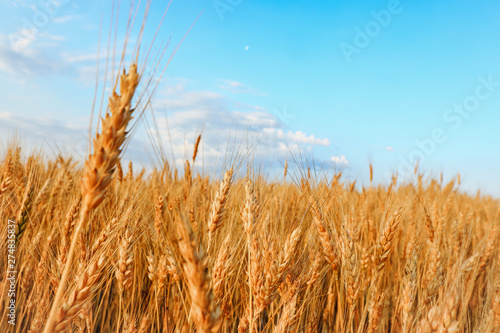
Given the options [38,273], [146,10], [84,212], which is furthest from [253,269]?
[38,273]

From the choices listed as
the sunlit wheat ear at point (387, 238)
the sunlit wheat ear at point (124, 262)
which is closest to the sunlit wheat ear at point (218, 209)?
the sunlit wheat ear at point (124, 262)

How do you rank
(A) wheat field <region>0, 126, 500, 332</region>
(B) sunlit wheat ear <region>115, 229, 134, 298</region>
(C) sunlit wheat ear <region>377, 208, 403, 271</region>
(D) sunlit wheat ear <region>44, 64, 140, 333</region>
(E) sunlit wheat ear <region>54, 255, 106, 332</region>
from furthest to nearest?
(C) sunlit wheat ear <region>377, 208, 403, 271</region>
(B) sunlit wheat ear <region>115, 229, 134, 298</region>
(A) wheat field <region>0, 126, 500, 332</region>
(E) sunlit wheat ear <region>54, 255, 106, 332</region>
(D) sunlit wheat ear <region>44, 64, 140, 333</region>

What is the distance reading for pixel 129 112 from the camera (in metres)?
0.91

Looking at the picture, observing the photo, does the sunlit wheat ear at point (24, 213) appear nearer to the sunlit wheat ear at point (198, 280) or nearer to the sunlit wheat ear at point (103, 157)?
the sunlit wheat ear at point (103, 157)

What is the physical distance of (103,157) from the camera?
87cm

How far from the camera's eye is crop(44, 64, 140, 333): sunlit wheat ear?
2.85 ft

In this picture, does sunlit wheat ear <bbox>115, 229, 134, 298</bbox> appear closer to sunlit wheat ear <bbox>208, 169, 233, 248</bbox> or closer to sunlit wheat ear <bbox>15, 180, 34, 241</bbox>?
sunlit wheat ear <bbox>208, 169, 233, 248</bbox>

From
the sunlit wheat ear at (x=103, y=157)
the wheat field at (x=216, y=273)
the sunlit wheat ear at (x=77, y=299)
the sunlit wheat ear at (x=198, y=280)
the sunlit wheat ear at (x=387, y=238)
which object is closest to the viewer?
the sunlit wheat ear at (x=198, y=280)

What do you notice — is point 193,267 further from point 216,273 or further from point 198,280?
point 216,273

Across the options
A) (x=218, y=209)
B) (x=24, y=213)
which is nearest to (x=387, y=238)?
(x=218, y=209)

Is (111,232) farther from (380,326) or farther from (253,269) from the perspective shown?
(380,326)

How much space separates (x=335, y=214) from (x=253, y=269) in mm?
1514

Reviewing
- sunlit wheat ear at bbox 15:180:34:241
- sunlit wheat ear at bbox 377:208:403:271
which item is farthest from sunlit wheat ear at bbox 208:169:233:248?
sunlit wheat ear at bbox 15:180:34:241

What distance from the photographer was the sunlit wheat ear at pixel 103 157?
87 centimetres
